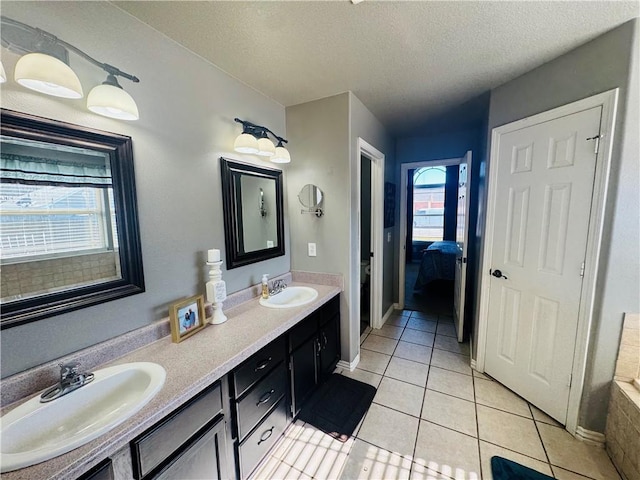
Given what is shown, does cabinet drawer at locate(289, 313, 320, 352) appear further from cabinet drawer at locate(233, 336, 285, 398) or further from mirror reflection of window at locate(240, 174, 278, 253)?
→ mirror reflection of window at locate(240, 174, 278, 253)

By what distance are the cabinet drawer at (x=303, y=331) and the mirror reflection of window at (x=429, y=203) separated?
5.82 meters

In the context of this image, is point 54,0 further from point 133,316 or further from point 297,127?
point 297,127

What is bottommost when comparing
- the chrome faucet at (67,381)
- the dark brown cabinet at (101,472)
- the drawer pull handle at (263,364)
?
the drawer pull handle at (263,364)

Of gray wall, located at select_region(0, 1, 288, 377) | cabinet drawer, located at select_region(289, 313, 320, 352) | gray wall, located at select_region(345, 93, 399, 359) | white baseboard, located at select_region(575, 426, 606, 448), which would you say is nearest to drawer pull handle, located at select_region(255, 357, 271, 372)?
cabinet drawer, located at select_region(289, 313, 320, 352)

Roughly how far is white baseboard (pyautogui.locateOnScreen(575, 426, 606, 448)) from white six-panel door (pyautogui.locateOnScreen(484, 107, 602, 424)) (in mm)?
105

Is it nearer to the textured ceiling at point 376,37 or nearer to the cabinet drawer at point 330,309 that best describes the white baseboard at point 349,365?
the cabinet drawer at point 330,309

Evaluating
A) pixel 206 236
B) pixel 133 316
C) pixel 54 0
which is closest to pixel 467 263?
pixel 206 236

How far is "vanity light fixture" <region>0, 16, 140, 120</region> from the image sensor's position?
A: 35.0 inches

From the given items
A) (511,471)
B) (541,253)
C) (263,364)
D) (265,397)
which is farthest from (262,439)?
(541,253)

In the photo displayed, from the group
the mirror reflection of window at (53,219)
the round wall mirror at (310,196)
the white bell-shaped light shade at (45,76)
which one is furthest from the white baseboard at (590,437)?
the white bell-shaped light shade at (45,76)

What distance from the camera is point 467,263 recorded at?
9.47 feet

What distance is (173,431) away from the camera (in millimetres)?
1004

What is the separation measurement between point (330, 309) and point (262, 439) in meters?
0.99

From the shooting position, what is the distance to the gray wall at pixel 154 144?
1.01 metres
